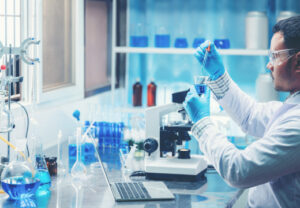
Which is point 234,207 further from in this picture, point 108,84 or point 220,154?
point 108,84

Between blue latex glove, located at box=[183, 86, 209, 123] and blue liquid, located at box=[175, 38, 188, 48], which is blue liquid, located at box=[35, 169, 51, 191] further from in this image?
blue liquid, located at box=[175, 38, 188, 48]

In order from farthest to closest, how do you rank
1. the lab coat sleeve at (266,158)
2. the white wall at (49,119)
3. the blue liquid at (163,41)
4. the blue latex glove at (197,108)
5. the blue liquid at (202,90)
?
the blue liquid at (163,41)
the white wall at (49,119)
the blue liquid at (202,90)
the blue latex glove at (197,108)
the lab coat sleeve at (266,158)

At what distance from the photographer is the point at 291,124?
1.44 metres

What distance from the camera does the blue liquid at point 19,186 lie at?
1710 millimetres

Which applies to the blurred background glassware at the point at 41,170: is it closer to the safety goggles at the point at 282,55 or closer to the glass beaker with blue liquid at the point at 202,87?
the glass beaker with blue liquid at the point at 202,87

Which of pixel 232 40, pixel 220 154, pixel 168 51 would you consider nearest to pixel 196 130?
pixel 220 154

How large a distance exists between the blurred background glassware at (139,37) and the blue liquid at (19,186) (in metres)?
2.11

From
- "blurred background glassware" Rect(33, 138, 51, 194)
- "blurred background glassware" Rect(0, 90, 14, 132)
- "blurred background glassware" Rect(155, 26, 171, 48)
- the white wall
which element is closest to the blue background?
"blurred background glassware" Rect(155, 26, 171, 48)

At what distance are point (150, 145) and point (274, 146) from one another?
32.5 inches

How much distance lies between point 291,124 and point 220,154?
0.82ft

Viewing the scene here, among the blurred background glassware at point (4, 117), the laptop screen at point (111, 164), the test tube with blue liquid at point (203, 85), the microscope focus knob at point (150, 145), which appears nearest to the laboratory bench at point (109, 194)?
the laptop screen at point (111, 164)

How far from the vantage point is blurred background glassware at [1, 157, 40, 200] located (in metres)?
1.71

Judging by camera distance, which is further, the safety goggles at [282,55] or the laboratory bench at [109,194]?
the laboratory bench at [109,194]

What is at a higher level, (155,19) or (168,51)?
(155,19)
